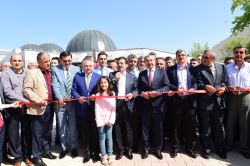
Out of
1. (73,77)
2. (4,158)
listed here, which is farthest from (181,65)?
(4,158)

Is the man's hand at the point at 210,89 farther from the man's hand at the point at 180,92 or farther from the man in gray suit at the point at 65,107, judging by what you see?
the man in gray suit at the point at 65,107

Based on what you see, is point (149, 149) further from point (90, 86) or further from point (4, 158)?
point (4, 158)

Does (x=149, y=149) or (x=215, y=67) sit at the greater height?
(x=215, y=67)

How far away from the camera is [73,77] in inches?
241

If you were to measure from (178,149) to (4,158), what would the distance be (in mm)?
3618

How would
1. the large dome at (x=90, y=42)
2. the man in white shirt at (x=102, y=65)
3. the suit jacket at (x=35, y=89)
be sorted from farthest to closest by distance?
the large dome at (x=90, y=42)
the man in white shirt at (x=102, y=65)
the suit jacket at (x=35, y=89)

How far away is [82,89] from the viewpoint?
5.79 meters

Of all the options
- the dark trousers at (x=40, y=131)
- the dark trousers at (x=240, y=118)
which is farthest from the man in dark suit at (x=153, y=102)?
the dark trousers at (x=40, y=131)

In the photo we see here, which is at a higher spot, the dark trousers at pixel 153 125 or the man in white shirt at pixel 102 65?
the man in white shirt at pixel 102 65

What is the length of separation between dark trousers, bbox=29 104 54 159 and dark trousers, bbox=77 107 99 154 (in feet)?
2.15

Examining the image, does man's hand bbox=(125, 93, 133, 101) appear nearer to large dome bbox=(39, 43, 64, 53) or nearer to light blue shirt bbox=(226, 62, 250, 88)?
light blue shirt bbox=(226, 62, 250, 88)

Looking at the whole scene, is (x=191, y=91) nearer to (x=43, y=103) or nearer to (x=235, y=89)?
(x=235, y=89)

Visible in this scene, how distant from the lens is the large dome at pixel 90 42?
4509 cm

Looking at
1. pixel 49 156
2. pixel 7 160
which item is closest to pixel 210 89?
pixel 49 156
